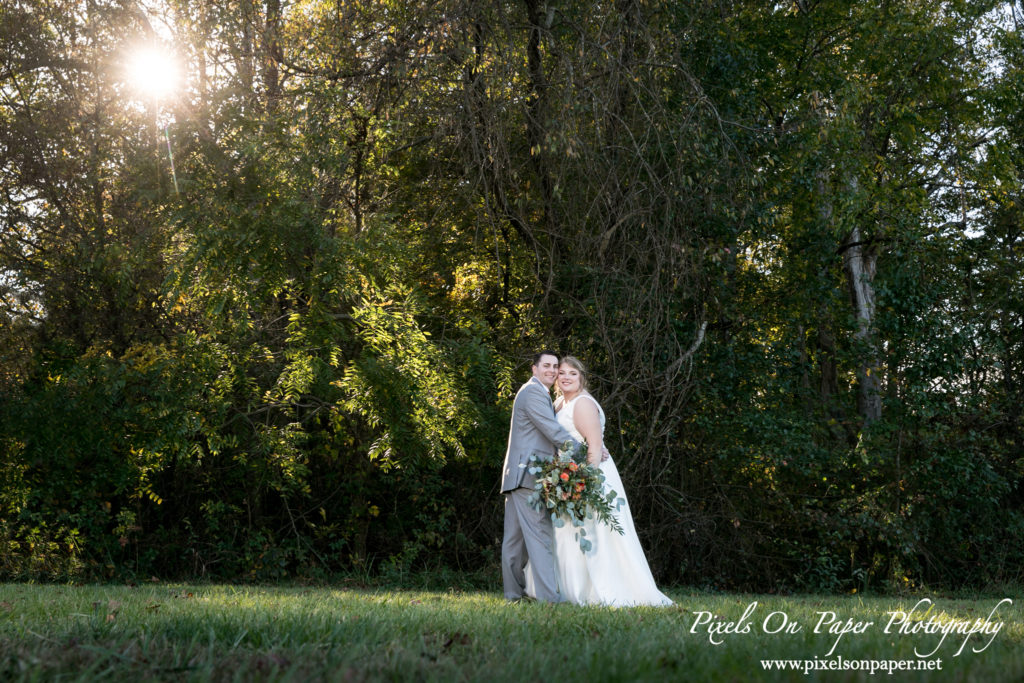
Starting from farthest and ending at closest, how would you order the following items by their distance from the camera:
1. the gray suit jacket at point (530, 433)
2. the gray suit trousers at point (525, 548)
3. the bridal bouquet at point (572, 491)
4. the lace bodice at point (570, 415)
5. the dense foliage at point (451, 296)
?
the dense foliage at point (451, 296)
the lace bodice at point (570, 415)
the gray suit jacket at point (530, 433)
the gray suit trousers at point (525, 548)
the bridal bouquet at point (572, 491)

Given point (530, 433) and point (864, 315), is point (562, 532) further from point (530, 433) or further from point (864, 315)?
point (864, 315)

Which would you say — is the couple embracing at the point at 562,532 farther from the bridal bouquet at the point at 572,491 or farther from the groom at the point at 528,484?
the bridal bouquet at the point at 572,491

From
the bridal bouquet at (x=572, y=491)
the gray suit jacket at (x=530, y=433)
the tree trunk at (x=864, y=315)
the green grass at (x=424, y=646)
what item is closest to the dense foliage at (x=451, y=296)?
the tree trunk at (x=864, y=315)

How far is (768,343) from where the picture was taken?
12570mm

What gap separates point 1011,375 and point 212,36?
1157 cm

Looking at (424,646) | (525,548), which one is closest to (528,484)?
(525,548)

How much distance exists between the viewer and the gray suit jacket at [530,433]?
757 centimetres

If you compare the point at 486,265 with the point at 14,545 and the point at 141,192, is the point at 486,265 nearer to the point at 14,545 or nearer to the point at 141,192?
the point at 141,192

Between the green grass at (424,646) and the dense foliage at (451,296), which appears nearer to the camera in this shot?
the green grass at (424,646)

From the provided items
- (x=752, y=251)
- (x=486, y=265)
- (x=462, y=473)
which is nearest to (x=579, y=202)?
(x=486, y=265)

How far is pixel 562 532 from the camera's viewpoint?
7629 mm

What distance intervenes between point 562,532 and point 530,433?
86 cm

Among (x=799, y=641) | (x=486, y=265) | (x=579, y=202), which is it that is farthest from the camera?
(x=486, y=265)

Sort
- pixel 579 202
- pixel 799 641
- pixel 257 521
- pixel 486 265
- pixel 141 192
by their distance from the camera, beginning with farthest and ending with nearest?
pixel 257 521
pixel 486 265
pixel 579 202
pixel 141 192
pixel 799 641
